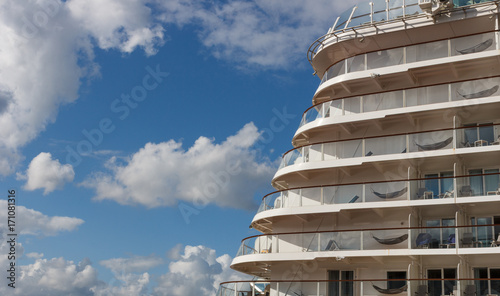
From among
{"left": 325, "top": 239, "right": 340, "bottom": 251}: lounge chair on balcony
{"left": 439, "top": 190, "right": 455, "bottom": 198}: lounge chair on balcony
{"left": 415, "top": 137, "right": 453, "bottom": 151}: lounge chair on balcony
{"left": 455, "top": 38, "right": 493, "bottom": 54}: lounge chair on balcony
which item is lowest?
{"left": 325, "top": 239, "right": 340, "bottom": 251}: lounge chair on balcony

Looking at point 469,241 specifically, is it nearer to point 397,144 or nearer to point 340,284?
point 397,144

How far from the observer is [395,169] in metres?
25.4

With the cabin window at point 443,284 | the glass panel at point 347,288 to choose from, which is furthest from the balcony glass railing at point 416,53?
the glass panel at point 347,288

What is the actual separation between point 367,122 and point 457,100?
3.93 m

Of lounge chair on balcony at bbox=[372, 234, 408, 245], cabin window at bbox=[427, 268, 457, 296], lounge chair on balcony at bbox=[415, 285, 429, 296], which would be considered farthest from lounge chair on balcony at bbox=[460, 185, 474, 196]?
lounge chair on balcony at bbox=[415, 285, 429, 296]

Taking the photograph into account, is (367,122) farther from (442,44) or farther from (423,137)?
(442,44)

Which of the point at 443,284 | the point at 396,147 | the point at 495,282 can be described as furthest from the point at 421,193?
the point at 495,282

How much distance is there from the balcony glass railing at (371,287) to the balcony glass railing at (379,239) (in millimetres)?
1356

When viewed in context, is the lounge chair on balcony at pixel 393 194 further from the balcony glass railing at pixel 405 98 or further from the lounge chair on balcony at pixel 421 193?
the balcony glass railing at pixel 405 98

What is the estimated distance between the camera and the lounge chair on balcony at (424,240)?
22922 millimetres

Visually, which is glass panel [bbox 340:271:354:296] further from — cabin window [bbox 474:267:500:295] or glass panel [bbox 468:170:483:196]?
glass panel [bbox 468:170:483:196]

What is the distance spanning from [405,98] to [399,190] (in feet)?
13.8

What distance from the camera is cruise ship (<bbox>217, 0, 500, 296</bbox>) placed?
2314 centimetres

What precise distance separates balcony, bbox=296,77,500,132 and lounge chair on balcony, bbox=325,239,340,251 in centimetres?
567
